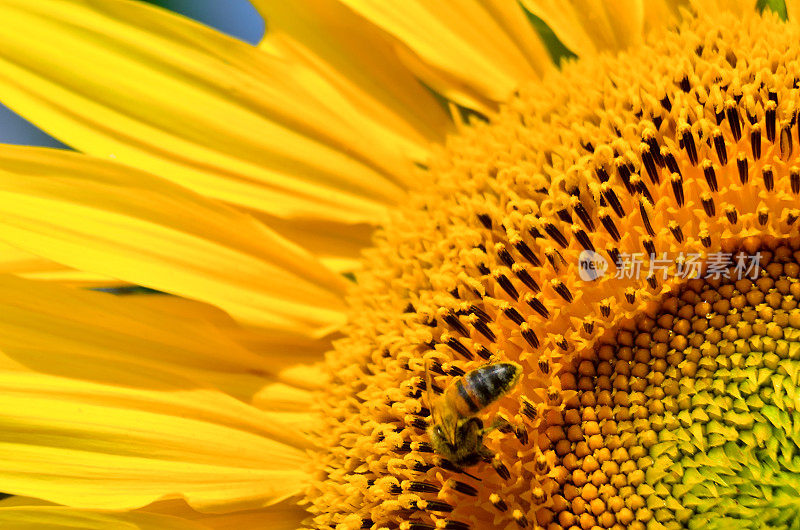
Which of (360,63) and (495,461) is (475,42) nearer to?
(360,63)

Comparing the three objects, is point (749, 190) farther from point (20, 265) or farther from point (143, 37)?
point (20, 265)

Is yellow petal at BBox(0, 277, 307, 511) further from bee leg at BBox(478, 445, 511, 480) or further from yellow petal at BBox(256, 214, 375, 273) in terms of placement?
bee leg at BBox(478, 445, 511, 480)

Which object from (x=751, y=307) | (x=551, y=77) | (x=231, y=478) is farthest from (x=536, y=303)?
(x=231, y=478)

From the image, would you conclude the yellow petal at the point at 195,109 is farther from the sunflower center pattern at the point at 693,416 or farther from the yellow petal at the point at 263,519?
the sunflower center pattern at the point at 693,416

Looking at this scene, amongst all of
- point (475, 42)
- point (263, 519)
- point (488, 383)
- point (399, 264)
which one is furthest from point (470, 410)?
point (475, 42)

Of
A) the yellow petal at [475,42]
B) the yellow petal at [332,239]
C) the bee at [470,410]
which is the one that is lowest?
the bee at [470,410]

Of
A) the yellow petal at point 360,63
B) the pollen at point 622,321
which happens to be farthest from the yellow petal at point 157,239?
the yellow petal at point 360,63
